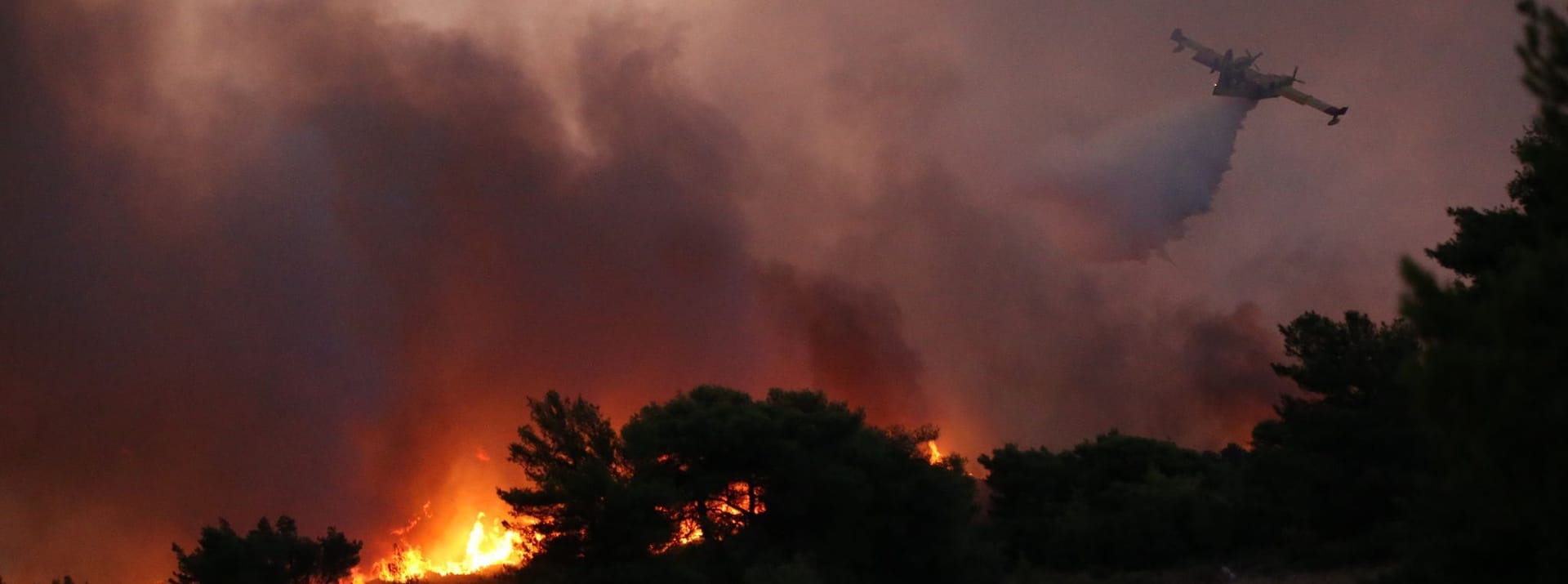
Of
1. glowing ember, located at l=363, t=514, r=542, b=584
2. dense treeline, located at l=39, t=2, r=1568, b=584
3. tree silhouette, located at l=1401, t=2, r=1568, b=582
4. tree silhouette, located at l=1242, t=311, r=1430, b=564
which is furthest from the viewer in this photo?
glowing ember, located at l=363, t=514, r=542, b=584

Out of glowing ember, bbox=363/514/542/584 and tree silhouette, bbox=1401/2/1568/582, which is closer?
tree silhouette, bbox=1401/2/1568/582

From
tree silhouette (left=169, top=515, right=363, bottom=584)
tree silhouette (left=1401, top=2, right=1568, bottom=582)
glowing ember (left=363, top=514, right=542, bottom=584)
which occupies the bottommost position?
tree silhouette (left=1401, top=2, right=1568, bottom=582)

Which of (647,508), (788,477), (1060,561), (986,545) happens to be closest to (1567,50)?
(647,508)

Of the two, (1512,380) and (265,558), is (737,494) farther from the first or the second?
(1512,380)

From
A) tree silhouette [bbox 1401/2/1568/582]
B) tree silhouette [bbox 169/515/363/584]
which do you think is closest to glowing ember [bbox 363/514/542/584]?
tree silhouette [bbox 169/515/363/584]

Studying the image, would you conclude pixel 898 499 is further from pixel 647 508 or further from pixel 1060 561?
pixel 1060 561

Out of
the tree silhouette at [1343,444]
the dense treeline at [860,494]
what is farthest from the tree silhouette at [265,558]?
the tree silhouette at [1343,444]

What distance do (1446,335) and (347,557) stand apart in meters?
30.3

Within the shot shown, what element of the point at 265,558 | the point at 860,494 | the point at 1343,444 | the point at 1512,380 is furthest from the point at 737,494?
the point at 1512,380

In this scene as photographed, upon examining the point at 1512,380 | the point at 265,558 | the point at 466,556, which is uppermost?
the point at 466,556

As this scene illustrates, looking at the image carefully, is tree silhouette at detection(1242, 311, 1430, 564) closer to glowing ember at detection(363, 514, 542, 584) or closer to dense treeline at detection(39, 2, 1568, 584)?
dense treeline at detection(39, 2, 1568, 584)

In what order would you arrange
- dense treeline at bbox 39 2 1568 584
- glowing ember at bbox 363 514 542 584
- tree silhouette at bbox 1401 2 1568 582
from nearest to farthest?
tree silhouette at bbox 1401 2 1568 582, dense treeline at bbox 39 2 1568 584, glowing ember at bbox 363 514 542 584

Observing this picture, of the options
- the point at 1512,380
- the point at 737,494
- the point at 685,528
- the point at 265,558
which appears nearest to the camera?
the point at 1512,380

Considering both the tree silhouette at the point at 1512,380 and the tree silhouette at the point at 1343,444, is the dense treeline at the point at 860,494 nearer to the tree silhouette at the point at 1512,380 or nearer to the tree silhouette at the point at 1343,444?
the tree silhouette at the point at 1343,444
